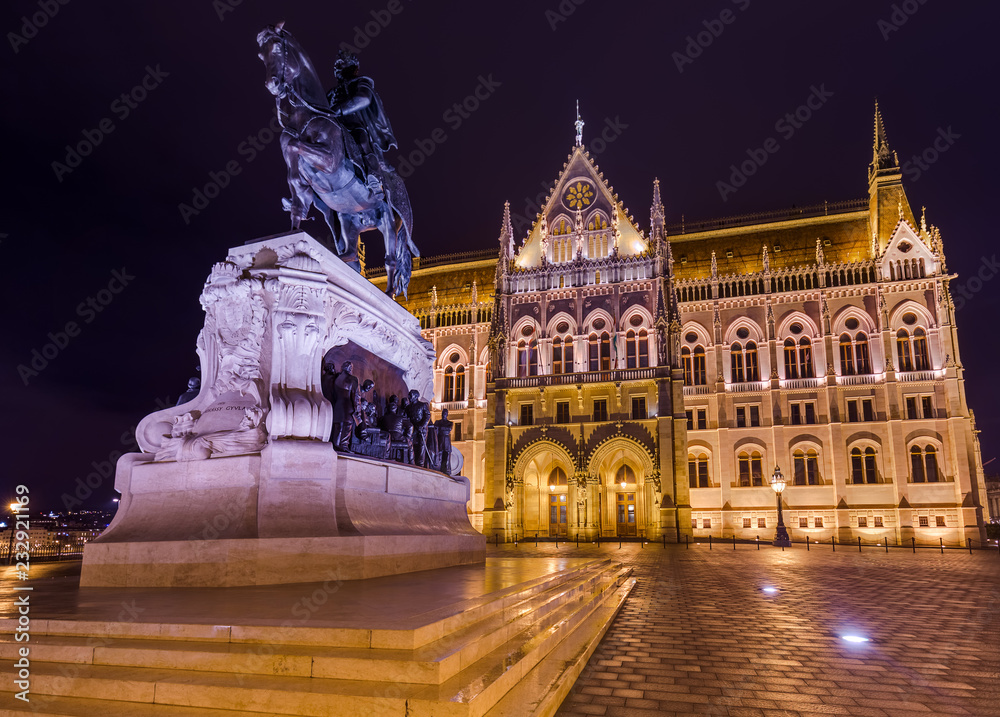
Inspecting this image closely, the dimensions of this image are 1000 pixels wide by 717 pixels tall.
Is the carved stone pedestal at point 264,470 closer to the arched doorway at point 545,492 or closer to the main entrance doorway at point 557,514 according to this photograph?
the arched doorway at point 545,492

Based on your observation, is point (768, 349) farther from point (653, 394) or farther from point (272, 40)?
point (272, 40)

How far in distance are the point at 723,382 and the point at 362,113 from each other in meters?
34.2

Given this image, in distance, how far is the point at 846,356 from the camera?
128ft

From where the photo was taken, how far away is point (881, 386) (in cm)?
3784

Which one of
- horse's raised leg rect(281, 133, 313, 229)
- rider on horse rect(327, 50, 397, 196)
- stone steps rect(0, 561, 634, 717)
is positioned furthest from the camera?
rider on horse rect(327, 50, 397, 196)

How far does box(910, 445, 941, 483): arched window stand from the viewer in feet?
119

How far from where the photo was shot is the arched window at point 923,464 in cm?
3619

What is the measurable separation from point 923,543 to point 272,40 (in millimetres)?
39207

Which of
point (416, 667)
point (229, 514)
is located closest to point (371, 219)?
point (229, 514)

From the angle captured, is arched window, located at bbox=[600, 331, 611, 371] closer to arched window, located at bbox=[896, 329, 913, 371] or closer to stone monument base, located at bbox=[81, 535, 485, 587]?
arched window, located at bbox=[896, 329, 913, 371]

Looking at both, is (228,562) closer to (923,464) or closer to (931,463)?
(923,464)

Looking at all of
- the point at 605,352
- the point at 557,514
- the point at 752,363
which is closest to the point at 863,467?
the point at 752,363

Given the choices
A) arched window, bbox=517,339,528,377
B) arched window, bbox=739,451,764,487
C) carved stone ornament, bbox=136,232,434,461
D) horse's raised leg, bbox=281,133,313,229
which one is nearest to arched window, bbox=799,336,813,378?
arched window, bbox=739,451,764,487

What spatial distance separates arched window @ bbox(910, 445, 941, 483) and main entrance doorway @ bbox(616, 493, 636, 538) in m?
15.2
